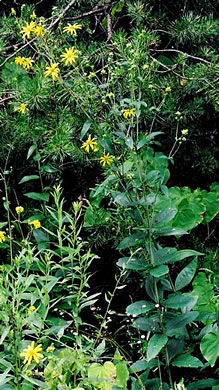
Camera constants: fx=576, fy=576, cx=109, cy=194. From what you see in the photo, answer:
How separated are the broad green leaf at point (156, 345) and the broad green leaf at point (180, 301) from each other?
0.27 feet

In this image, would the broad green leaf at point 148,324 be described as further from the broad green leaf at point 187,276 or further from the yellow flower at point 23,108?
the yellow flower at point 23,108

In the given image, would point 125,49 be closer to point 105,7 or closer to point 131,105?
point 131,105

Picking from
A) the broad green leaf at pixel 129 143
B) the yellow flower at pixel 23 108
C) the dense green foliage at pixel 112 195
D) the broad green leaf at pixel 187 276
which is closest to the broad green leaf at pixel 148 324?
the dense green foliage at pixel 112 195

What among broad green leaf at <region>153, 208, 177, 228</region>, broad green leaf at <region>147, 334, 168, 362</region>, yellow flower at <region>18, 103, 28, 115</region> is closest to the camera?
broad green leaf at <region>147, 334, 168, 362</region>

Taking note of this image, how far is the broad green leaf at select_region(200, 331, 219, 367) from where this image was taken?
154cm

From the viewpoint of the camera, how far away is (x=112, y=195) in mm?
1646

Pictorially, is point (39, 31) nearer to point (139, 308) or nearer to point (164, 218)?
point (164, 218)

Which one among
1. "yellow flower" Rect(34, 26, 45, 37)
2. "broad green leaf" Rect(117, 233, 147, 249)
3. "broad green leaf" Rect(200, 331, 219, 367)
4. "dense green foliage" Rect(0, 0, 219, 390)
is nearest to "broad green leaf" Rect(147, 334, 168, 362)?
"dense green foliage" Rect(0, 0, 219, 390)

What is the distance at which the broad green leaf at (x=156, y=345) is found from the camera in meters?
1.41

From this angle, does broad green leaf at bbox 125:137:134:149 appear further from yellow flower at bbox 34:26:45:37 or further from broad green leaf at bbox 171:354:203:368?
broad green leaf at bbox 171:354:203:368

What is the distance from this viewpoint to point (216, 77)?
183 cm

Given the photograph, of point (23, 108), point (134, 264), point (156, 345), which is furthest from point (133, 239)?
point (23, 108)

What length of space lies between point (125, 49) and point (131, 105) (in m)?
0.21

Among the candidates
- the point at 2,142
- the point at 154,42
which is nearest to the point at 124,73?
the point at 154,42
